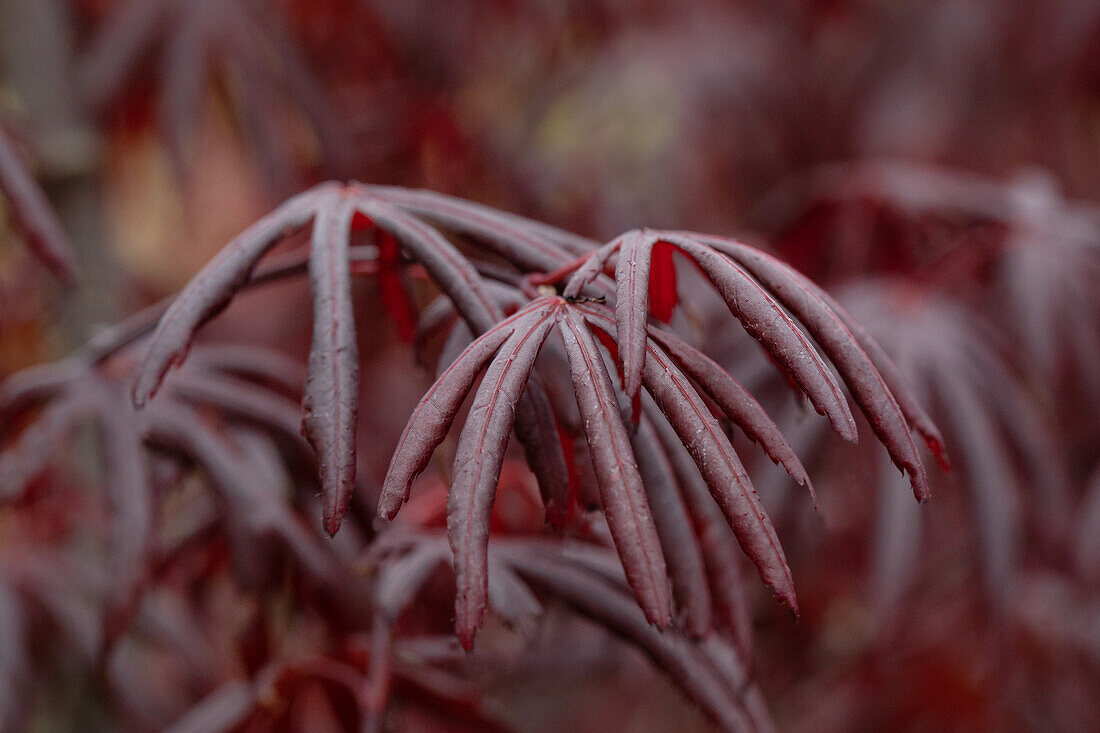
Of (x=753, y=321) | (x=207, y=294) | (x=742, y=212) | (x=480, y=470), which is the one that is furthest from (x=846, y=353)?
(x=742, y=212)

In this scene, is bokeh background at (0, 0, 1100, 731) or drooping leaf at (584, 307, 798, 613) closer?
drooping leaf at (584, 307, 798, 613)

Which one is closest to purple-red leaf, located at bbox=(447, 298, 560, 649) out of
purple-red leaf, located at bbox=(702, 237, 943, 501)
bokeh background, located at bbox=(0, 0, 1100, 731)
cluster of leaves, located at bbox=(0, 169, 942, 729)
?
cluster of leaves, located at bbox=(0, 169, 942, 729)

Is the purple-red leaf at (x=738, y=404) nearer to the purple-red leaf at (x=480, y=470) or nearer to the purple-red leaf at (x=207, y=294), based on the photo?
the purple-red leaf at (x=480, y=470)

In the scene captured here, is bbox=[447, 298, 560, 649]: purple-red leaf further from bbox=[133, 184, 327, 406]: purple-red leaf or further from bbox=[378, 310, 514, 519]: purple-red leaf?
bbox=[133, 184, 327, 406]: purple-red leaf

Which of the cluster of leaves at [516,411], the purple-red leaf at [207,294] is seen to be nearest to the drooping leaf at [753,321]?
the cluster of leaves at [516,411]

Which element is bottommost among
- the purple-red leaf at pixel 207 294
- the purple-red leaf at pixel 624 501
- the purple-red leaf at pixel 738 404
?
the purple-red leaf at pixel 624 501

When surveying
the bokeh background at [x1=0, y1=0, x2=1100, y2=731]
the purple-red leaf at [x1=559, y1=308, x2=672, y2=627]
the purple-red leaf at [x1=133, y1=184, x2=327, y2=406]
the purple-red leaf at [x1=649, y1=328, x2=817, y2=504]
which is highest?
the bokeh background at [x1=0, y1=0, x2=1100, y2=731]

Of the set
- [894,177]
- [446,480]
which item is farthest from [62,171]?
[894,177]

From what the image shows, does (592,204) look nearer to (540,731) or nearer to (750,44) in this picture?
(750,44)

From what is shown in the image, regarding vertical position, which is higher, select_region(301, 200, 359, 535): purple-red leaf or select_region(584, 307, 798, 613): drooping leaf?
select_region(301, 200, 359, 535): purple-red leaf
